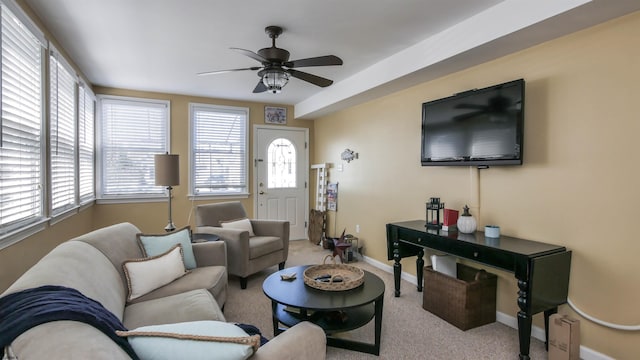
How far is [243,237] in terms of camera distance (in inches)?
139

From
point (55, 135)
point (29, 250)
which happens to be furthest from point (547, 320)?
point (55, 135)

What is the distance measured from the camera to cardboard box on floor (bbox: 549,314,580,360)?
2.08 metres

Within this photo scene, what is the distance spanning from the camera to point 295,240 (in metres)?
5.89

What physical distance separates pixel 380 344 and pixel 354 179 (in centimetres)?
278

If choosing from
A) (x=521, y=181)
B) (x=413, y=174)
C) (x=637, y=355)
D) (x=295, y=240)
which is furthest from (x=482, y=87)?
(x=295, y=240)

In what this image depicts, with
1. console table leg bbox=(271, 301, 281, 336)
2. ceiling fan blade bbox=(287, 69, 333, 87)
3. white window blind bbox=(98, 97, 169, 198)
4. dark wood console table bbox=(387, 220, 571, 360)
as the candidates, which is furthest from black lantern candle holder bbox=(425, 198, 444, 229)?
white window blind bbox=(98, 97, 169, 198)

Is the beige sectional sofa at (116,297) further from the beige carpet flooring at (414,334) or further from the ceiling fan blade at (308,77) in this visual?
the ceiling fan blade at (308,77)

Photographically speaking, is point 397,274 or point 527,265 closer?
point 527,265

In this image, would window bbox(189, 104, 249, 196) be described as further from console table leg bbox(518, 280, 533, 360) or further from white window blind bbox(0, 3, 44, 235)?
console table leg bbox(518, 280, 533, 360)

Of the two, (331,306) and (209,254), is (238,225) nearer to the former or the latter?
(209,254)

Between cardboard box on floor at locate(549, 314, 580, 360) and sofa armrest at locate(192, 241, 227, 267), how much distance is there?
252 cm

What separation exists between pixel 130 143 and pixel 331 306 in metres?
4.25

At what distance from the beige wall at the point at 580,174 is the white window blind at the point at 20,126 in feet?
11.3

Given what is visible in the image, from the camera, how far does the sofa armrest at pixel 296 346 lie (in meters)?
1.20
